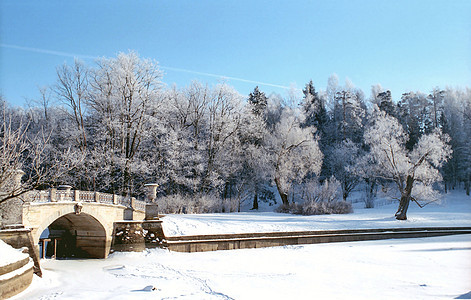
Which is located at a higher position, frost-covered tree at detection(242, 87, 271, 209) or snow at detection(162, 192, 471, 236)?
frost-covered tree at detection(242, 87, 271, 209)

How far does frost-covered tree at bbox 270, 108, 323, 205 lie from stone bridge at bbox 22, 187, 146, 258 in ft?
48.2

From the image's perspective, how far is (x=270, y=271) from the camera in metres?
14.0

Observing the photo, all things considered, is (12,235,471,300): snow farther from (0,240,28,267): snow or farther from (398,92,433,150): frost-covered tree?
(398,92,433,150): frost-covered tree

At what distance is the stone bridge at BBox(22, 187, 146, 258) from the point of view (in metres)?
16.2

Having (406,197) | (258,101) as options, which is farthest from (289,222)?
(258,101)

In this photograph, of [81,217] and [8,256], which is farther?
[81,217]

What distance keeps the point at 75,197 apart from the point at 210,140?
654 inches

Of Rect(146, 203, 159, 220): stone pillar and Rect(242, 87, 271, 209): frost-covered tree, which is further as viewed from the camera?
Rect(242, 87, 271, 209): frost-covered tree

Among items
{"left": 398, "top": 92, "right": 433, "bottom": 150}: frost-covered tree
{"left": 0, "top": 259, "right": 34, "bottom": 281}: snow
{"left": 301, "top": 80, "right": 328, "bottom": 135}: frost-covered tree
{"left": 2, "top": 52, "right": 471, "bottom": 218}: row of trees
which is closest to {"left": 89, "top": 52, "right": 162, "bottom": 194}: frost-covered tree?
{"left": 2, "top": 52, "right": 471, "bottom": 218}: row of trees

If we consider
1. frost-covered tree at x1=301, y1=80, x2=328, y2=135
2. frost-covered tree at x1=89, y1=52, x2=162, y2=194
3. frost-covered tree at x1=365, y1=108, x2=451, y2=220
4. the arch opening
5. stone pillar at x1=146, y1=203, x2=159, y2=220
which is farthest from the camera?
frost-covered tree at x1=301, y1=80, x2=328, y2=135

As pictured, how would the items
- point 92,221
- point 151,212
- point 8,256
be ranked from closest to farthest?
1. point 8,256
2. point 92,221
3. point 151,212

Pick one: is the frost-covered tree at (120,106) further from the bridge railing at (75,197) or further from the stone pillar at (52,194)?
the stone pillar at (52,194)

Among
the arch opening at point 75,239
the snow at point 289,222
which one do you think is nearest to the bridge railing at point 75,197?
the arch opening at point 75,239

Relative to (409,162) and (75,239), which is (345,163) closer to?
(409,162)
